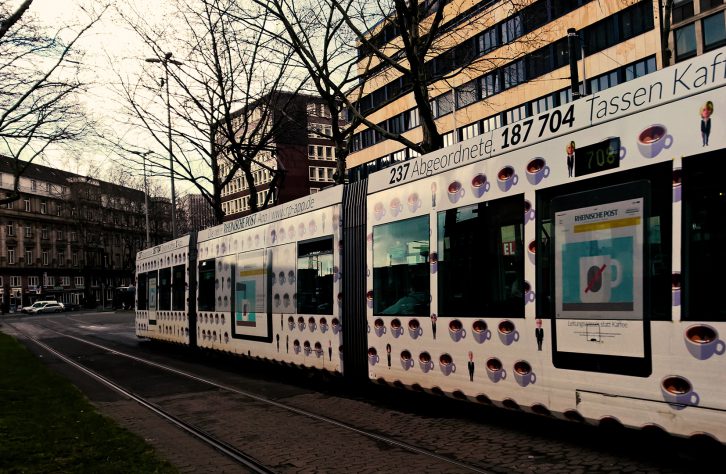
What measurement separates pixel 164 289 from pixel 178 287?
5.85ft

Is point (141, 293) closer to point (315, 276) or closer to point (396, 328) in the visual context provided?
point (315, 276)

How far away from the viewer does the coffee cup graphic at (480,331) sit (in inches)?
288

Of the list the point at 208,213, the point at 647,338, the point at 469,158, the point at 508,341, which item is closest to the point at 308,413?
the point at 508,341

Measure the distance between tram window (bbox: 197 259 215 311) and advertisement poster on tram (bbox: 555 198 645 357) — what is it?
1175 cm

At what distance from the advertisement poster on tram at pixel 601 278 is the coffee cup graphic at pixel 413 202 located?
2583 millimetres

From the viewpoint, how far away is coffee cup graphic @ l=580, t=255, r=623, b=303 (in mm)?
5758

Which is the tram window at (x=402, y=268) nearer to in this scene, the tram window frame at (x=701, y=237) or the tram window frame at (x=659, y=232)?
the tram window frame at (x=659, y=232)

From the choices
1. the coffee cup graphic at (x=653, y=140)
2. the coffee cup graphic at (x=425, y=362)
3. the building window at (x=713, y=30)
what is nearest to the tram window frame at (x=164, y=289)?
the coffee cup graphic at (x=425, y=362)

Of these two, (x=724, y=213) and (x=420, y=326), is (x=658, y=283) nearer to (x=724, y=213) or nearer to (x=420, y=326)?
(x=724, y=213)

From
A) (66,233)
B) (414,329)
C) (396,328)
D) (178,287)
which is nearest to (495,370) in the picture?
Result: (414,329)

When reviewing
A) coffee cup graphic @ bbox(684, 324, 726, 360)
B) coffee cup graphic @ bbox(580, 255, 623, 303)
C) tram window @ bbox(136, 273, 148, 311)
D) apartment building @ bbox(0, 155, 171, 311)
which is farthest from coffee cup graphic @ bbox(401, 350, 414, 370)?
apartment building @ bbox(0, 155, 171, 311)

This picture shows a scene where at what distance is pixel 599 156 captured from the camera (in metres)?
6.03

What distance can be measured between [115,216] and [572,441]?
258 ft

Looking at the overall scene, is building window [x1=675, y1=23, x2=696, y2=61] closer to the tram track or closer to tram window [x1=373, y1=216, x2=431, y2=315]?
tram window [x1=373, y1=216, x2=431, y2=315]
